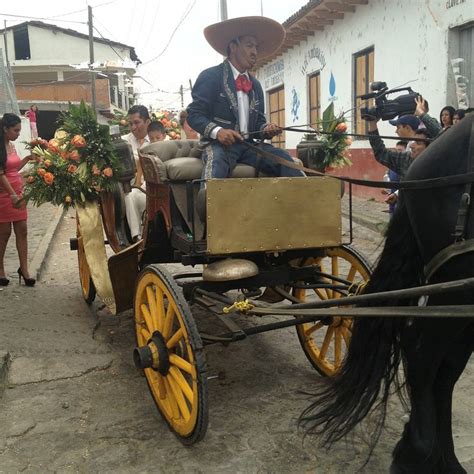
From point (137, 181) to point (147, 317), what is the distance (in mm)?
2339

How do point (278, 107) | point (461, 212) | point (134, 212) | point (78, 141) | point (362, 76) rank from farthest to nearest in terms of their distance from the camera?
point (278, 107), point (362, 76), point (134, 212), point (78, 141), point (461, 212)

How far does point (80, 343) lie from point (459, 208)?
2.94m

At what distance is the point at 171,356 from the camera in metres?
2.72

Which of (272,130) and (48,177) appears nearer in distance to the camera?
(272,130)

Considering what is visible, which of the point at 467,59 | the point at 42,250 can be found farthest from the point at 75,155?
the point at 467,59

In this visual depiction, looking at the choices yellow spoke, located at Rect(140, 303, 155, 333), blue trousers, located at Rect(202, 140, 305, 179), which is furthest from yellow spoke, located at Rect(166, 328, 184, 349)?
blue trousers, located at Rect(202, 140, 305, 179)

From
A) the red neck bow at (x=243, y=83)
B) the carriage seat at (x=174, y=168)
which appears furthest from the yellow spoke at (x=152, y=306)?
the red neck bow at (x=243, y=83)

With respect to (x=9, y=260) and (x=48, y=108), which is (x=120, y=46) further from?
(x=9, y=260)

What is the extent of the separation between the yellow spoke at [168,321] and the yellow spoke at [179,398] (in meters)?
0.23

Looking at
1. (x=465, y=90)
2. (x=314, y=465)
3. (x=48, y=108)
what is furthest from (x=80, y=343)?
(x=48, y=108)

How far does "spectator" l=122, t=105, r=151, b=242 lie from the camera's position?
4.55m

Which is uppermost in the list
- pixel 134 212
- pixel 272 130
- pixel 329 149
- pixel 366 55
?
pixel 366 55

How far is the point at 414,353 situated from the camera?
2287 millimetres

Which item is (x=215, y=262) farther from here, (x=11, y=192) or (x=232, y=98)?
(x=11, y=192)
